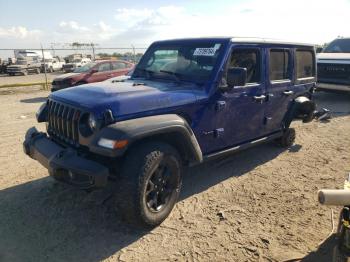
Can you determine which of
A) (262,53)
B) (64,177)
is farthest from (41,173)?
(262,53)

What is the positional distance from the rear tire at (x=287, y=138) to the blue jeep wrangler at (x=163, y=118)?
68 centimetres

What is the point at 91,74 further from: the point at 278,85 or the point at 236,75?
the point at 236,75

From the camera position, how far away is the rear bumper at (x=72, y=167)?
298 centimetres

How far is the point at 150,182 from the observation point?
3.35 m

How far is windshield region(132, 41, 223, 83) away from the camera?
4.08 metres

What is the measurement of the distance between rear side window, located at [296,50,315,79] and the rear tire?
3.16ft

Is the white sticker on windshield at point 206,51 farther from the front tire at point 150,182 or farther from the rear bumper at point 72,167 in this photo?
the rear bumper at point 72,167

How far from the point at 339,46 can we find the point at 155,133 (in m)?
10.6

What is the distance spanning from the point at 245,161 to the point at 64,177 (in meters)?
3.09

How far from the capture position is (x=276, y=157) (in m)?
5.58

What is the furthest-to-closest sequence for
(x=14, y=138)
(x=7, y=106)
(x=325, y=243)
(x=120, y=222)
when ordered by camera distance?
(x=7, y=106) < (x=14, y=138) < (x=120, y=222) < (x=325, y=243)

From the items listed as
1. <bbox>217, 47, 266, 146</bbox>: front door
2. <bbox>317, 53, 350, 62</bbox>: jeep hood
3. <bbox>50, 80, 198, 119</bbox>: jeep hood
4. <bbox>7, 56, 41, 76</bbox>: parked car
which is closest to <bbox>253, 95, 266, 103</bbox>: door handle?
<bbox>217, 47, 266, 146</bbox>: front door

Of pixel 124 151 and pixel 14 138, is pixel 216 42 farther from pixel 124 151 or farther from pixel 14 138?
pixel 14 138

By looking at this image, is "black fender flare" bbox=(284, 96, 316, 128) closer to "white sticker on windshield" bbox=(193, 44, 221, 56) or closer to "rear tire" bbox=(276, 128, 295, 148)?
"rear tire" bbox=(276, 128, 295, 148)
